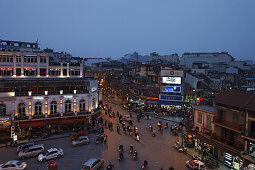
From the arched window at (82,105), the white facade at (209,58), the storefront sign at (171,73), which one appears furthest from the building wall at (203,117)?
the white facade at (209,58)

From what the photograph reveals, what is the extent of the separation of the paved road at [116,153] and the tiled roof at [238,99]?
8.21 meters

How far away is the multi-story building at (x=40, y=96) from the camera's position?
30.3m

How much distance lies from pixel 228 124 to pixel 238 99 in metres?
2.92

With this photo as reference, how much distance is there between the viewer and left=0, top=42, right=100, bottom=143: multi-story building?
30.3 metres

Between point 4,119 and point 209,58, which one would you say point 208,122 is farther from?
point 209,58

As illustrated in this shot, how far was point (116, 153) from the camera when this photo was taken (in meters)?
25.6

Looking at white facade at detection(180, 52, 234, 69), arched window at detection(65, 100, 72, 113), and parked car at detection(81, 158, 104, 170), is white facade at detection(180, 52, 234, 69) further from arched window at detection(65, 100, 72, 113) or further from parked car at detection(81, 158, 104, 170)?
parked car at detection(81, 158, 104, 170)

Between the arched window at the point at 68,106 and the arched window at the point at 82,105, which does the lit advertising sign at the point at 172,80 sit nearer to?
the arched window at the point at 82,105

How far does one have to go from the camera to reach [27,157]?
2417cm

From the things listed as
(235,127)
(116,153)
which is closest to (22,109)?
(116,153)

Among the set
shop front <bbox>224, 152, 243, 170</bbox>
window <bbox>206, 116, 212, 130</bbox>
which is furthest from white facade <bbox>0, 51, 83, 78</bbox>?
shop front <bbox>224, 152, 243, 170</bbox>

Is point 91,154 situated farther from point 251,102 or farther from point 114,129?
point 251,102

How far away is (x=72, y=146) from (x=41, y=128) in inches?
315

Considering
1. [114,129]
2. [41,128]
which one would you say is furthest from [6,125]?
[114,129]
